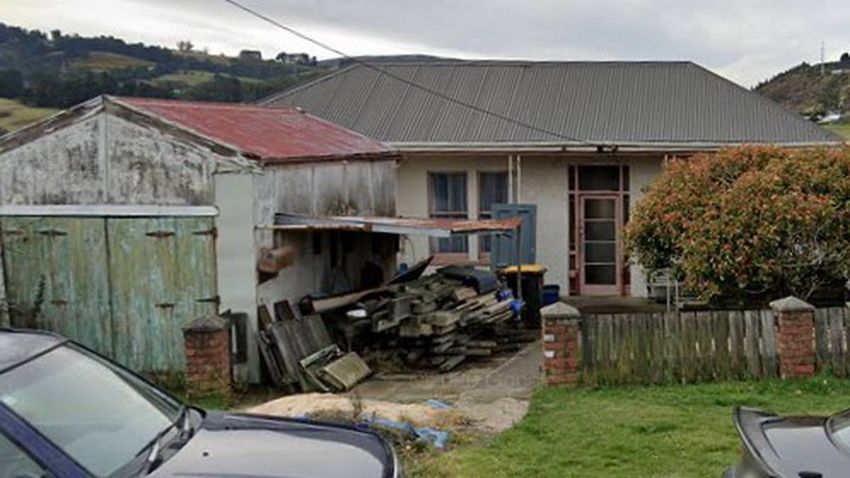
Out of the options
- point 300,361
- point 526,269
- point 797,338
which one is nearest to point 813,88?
point 526,269

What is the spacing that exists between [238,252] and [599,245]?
9257 millimetres

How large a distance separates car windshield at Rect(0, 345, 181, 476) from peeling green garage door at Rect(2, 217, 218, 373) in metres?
6.56

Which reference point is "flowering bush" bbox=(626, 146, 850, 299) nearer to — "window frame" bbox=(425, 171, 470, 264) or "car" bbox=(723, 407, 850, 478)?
"window frame" bbox=(425, 171, 470, 264)

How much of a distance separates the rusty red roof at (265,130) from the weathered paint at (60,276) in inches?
66.6

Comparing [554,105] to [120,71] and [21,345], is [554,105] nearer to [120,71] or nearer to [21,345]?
[21,345]

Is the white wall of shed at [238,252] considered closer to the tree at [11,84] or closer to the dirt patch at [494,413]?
the dirt patch at [494,413]

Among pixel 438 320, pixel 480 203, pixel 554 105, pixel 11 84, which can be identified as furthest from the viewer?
pixel 11 84

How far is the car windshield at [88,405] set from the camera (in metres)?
4.71

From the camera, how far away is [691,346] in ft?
36.0

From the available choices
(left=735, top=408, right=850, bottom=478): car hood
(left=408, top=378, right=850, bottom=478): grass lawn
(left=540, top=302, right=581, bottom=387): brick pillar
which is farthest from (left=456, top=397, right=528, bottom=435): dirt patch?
(left=735, top=408, right=850, bottom=478): car hood

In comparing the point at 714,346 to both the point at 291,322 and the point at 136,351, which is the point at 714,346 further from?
the point at 136,351

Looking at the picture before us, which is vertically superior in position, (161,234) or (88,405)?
(161,234)

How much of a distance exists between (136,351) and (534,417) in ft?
18.2

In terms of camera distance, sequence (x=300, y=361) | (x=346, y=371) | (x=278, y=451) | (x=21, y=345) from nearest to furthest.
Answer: (x=278, y=451)
(x=21, y=345)
(x=300, y=361)
(x=346, y=371)
